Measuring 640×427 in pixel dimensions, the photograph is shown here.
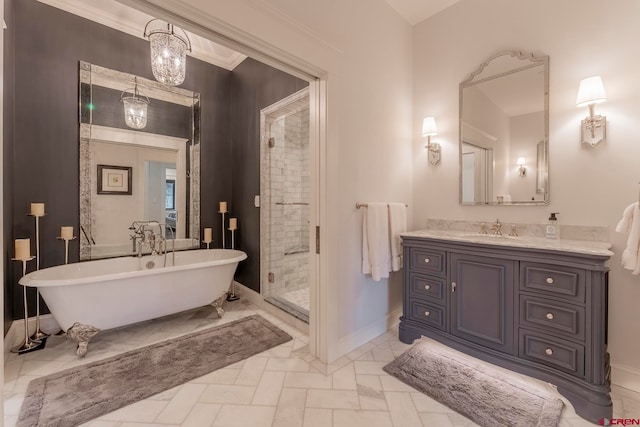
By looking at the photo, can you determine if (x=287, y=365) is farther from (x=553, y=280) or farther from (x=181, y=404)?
(x=553, y=280)

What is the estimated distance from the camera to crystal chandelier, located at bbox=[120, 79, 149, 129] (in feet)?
9.82

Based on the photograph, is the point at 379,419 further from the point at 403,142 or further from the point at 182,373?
the point at 403,142

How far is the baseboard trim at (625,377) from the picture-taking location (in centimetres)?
180

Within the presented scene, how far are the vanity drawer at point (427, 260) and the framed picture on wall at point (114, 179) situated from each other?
9.52ft

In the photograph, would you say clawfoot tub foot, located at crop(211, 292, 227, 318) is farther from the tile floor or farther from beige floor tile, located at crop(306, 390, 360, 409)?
beige floor tile, located at crop(306, 390, 360, 409)

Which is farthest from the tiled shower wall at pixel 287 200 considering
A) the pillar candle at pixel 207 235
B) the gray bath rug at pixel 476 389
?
the gray bath rug at pixel 476 389

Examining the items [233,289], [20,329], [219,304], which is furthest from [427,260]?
[20,329]

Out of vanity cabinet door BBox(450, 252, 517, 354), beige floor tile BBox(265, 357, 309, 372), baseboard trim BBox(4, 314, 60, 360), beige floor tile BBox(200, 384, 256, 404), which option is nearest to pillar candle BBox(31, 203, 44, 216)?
baseboard trim BBox(4, 314, 60, 360)

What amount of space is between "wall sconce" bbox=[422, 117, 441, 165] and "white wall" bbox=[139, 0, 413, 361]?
0.18 metres

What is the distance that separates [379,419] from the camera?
1.58 metres

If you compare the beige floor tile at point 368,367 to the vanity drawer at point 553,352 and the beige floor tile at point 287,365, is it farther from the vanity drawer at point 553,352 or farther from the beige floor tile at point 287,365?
the vanity drawer at point 553,352

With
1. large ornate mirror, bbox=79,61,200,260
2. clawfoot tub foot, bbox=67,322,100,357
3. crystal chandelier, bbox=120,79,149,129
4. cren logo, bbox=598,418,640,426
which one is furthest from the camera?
crystal chandelier, bbox=120,79,149,129

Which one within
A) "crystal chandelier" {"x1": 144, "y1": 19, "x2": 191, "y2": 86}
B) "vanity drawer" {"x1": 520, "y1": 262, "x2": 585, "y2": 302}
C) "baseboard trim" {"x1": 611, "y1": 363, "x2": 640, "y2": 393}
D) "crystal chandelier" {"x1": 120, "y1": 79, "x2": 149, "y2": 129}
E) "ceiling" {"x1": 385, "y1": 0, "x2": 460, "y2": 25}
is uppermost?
"ceiling" {"x1": 385, "y1": 0, "x2": 460, "y2": 25}

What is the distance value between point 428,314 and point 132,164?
3.21 metres
